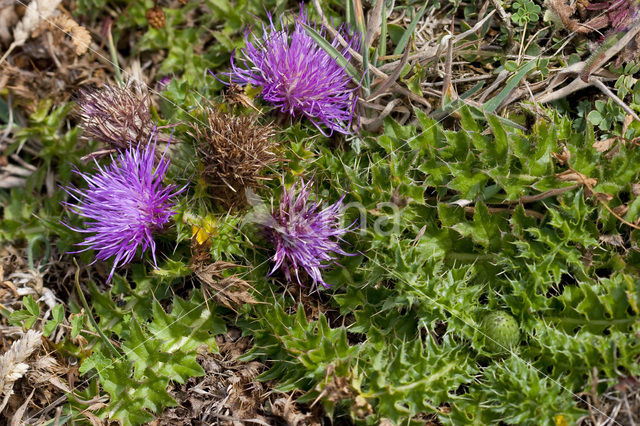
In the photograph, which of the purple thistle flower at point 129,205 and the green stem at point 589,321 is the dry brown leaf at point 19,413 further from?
the green stem at point 589,321

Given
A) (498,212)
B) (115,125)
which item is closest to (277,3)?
(115,125)

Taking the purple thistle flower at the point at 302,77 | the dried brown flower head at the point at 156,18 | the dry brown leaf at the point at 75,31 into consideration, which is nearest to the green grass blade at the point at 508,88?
the purple thistle flower at the point at 302,77

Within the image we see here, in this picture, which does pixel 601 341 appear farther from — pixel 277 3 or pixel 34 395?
pixel 34 395

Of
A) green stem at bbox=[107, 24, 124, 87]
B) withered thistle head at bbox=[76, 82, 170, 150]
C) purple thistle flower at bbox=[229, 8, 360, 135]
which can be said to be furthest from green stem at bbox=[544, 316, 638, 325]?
green stem at bbox=[107, 24, 124, 87]

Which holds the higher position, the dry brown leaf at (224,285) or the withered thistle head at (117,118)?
the withered thistle head at (117,118)

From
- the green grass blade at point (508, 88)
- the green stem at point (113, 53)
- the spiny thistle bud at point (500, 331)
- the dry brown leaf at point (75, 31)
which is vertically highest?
the dry brown leaf at point (75, 31)

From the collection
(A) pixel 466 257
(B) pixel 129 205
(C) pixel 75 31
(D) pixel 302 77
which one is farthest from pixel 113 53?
(A) pixel 466 257

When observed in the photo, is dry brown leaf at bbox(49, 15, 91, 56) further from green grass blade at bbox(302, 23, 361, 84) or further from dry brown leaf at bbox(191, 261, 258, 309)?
dry brown leaf at bbox(191, 261, 258, 309)
